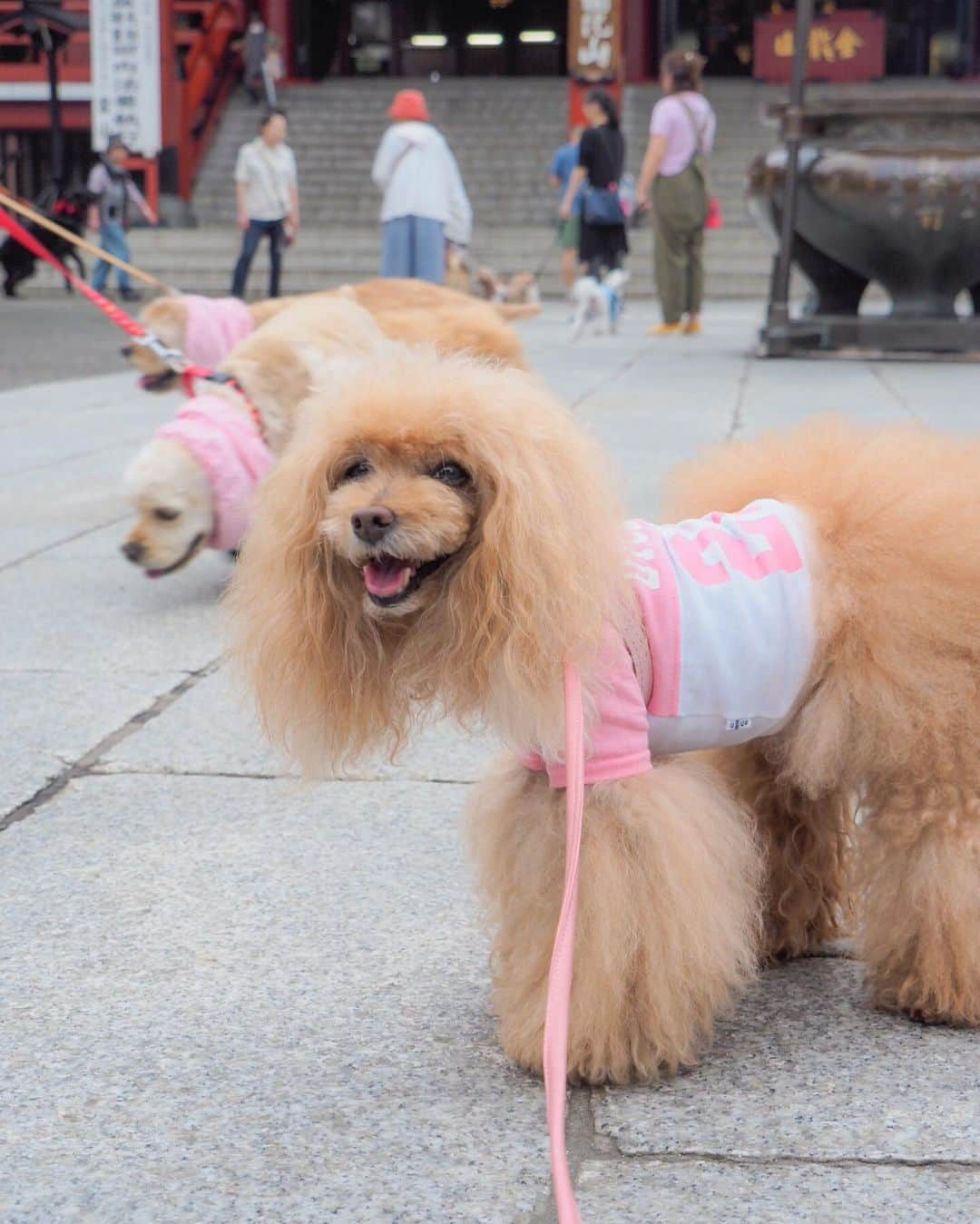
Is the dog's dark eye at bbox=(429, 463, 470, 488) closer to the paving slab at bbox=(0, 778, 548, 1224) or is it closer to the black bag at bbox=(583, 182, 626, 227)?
the paving slab at bbox=(0, 778, 548, 1224)

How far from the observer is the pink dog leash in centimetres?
204

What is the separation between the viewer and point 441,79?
31797mm

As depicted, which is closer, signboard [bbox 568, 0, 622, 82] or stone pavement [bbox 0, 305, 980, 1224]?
stone pavement [bbox 0, 305, 980, 1224]

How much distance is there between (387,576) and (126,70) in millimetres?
23772

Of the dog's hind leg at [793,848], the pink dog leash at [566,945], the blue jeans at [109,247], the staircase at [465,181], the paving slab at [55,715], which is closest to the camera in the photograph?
the pink dog leash at [566,945]

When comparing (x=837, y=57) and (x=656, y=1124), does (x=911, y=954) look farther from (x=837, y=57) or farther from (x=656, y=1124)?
Answer: (x=837, y=57)

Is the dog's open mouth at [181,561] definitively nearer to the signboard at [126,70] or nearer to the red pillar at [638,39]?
the signboard at [126,70]

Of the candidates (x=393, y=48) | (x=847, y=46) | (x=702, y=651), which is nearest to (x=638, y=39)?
(x=847, y=46)

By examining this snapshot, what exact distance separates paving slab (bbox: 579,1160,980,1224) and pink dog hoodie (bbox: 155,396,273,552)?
12.3ft

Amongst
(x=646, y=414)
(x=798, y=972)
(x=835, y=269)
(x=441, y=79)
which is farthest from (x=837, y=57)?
(x=798, y=972)

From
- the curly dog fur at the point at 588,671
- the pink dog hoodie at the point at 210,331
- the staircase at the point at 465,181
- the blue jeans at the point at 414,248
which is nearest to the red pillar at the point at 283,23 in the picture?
the staircase at the point at 465,181

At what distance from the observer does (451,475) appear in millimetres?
2262

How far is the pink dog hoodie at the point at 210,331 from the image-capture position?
23.4 feet

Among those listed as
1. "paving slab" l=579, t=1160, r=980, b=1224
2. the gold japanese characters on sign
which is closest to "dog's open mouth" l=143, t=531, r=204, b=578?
"paving slab" l=579, t=1160, r=980, b=1224
